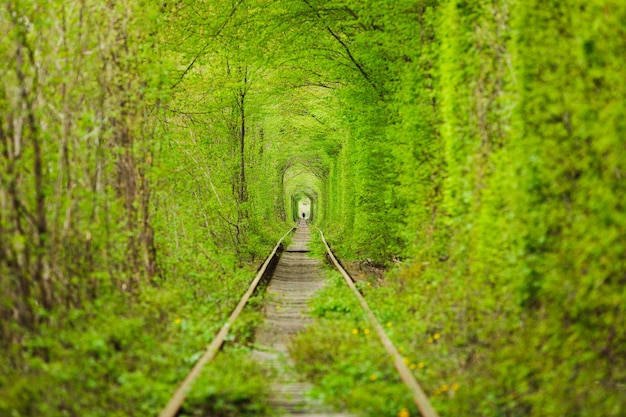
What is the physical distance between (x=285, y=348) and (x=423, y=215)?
2.89 m

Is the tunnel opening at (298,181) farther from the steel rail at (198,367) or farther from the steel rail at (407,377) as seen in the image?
the steel rail at (407,377)

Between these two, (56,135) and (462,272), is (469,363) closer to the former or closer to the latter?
(462,272)

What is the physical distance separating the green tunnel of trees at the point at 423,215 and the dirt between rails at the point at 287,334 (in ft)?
2.68

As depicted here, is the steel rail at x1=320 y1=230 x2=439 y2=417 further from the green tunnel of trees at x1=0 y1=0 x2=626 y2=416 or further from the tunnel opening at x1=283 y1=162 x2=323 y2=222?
the tunnel opening at x1=283 y1=162 x2=323 y2=222

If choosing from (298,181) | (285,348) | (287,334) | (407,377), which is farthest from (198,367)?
(298,181)

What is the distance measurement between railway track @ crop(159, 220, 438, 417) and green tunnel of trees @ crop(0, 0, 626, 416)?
0.25 meters

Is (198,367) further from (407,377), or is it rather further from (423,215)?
(423,215)

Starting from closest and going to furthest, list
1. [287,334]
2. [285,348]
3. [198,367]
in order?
1. [198,367]
2. [285,348]
3. [287,334]

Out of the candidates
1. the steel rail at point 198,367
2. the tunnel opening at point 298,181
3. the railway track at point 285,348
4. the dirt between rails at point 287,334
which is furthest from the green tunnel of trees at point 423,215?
the tunnel opening at point 298,181

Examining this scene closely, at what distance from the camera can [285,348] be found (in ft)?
27.5

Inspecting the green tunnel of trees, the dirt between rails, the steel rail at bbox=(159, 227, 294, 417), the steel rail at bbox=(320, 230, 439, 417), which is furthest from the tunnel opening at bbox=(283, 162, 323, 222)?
the steel rail at bbox=(320, 230, 439, 417)

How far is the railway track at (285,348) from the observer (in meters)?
5.55

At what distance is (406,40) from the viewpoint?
11.8 m

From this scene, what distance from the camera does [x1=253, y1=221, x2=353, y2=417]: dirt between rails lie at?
19.1 feet
